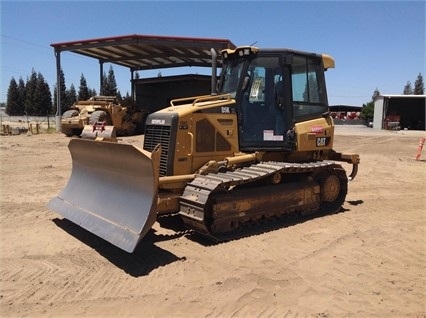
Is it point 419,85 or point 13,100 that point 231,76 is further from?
point 419,85

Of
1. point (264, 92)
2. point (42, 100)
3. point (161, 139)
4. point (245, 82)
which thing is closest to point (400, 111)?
point (264, 92)

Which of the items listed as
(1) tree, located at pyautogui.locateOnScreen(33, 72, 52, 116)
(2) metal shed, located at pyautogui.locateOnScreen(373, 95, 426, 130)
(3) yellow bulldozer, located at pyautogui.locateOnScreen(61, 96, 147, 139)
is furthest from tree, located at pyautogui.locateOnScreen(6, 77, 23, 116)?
(3) yellow bulldozer, located at pyautogui.locateOnScreen(61, 96, 147, 139)

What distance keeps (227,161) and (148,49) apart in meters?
21.0

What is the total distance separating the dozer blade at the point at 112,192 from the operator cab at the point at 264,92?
2.11 metres

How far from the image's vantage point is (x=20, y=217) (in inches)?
281

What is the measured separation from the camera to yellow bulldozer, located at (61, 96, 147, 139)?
21797mm

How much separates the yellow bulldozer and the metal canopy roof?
3.29 metres

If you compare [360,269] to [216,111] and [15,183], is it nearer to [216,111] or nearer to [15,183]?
[216,111]

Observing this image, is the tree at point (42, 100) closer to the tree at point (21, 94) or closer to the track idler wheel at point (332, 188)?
the tree at point (21, 94)

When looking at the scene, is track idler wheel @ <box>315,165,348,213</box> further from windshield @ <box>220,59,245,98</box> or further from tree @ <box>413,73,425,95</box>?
tree @ <box>413,73,425,95</box>

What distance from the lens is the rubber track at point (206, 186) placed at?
5668 millimetres

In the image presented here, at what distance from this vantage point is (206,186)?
228 inches

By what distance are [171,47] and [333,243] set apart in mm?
21052

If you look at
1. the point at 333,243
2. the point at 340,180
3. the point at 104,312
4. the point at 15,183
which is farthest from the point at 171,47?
the point at 104,312
